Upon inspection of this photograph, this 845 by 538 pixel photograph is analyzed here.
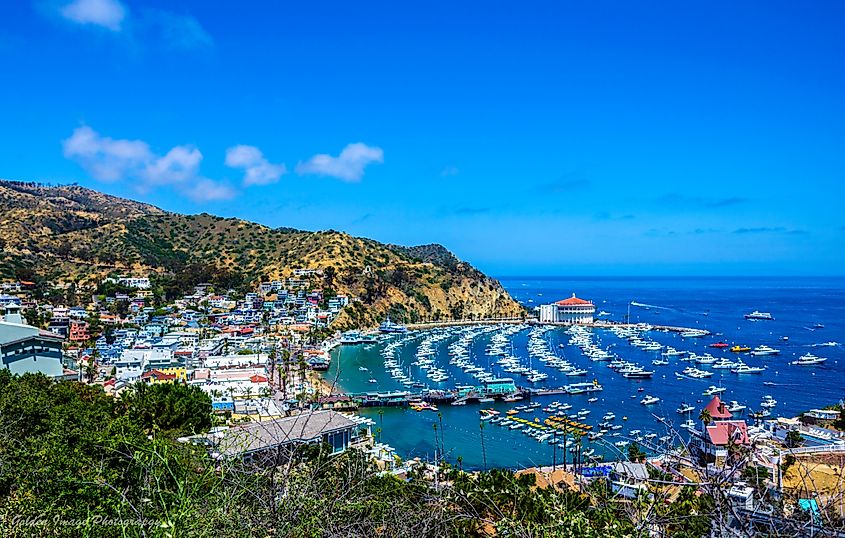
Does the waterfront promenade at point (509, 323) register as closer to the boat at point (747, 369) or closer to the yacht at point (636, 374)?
the boat at point (747, 369)

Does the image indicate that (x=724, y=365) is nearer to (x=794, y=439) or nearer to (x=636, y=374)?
(x=636, y=374)

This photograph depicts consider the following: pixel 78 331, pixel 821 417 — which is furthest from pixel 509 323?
pixel 821 417

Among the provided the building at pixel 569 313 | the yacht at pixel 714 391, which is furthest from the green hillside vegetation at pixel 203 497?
the building at pixel 569 313

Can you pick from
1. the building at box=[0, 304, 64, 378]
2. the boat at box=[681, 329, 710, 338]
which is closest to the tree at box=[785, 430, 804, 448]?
the building at box=[0, 304, 64, 378]

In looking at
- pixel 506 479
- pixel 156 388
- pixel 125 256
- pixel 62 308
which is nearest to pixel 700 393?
pixel 506 479

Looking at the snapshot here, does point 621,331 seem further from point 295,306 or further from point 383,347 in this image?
point 295,306

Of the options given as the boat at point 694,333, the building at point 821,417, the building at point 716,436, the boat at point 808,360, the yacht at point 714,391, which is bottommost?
the yacht at point 714,391

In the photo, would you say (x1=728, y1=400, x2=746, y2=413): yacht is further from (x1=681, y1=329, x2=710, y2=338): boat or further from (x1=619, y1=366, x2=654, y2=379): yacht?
(x1=681, y1=329, x2=710, y2=338): boat
